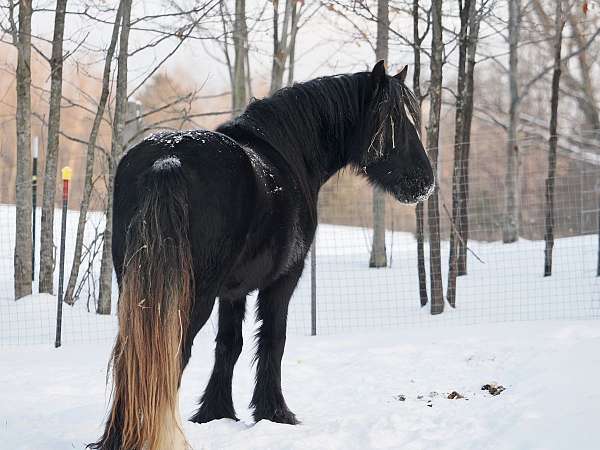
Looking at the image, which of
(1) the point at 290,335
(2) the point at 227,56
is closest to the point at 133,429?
(1) the point at 290,335

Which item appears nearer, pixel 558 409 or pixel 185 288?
pixel 185 288

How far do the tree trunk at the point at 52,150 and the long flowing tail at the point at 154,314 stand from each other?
258 inches

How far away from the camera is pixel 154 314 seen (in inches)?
117

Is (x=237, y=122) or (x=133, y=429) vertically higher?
(x=237, y=122)

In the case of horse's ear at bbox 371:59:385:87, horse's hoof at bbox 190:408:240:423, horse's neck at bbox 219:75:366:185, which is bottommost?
horse's hoof at bbox 190:408:240:423

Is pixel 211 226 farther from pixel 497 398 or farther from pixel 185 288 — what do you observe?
pixel 497 398

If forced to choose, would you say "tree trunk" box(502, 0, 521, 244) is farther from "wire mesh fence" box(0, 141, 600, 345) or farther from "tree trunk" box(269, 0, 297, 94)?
"tree trunk" box(269, 0, 297, 94)

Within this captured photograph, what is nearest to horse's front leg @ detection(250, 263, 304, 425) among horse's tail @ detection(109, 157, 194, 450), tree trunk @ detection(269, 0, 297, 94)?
horse's tail @ detection(109, 157, 194, 450)

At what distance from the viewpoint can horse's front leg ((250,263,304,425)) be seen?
407 cm

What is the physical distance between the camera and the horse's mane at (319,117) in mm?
3934

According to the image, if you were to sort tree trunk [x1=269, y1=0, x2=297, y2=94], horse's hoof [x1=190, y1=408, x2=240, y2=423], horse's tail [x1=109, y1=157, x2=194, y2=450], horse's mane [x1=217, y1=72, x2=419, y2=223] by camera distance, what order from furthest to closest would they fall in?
tree trunk [x1=269, y1=0, x2=297, y2=94], horse's hoof [x1=190, y1=408, x2=240, y2=423], horse's mane [x1=217, y1=72, x2=419, y2=223], horse's tail [x1=109, y1=157, x2=194, y2=450]

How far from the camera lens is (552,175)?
10516mm

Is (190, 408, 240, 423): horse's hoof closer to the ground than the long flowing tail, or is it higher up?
closer to the ground

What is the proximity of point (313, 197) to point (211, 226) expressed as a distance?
107cm
